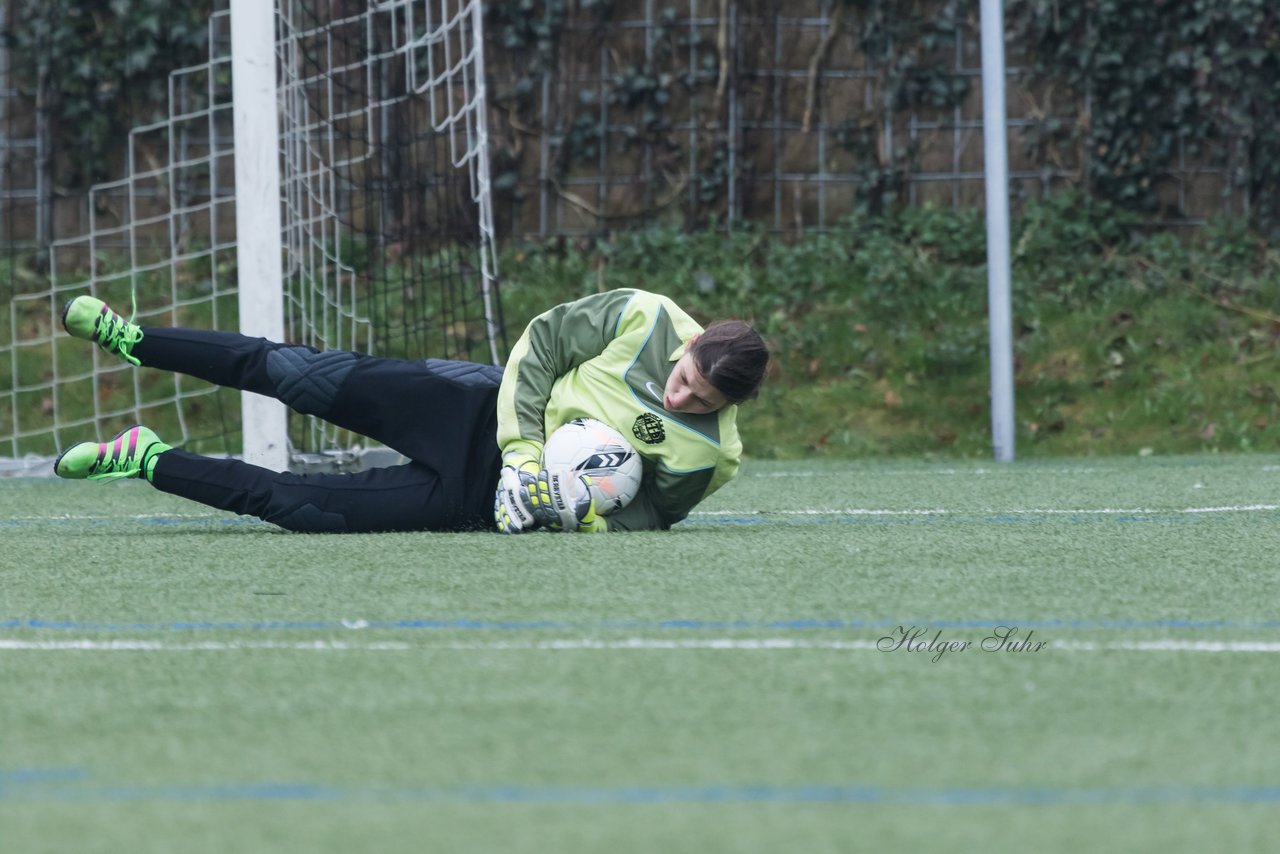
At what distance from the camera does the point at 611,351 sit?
4.08 metres

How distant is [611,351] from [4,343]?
5.45 meters

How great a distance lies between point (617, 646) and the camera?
8.55ft

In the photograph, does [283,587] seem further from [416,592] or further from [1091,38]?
[1091,38]

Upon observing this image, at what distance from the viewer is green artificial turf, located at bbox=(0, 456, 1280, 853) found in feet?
5.71

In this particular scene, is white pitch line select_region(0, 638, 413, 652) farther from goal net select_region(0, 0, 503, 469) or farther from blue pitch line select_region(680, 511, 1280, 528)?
goal net select_region(0, 0, 503, 469)

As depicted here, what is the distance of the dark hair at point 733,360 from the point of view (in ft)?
12.4

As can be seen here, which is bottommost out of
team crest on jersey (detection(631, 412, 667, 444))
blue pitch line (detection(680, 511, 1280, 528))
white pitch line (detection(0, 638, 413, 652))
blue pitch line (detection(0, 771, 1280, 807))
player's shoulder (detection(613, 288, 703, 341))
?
blue pitch line (detection(680, 511, 1280, 528))

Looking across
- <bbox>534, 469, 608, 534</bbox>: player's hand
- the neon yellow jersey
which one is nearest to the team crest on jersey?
the neon yellow jersey

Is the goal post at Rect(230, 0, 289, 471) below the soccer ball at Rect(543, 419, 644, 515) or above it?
above

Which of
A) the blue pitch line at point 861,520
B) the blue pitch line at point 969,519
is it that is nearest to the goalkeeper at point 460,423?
the blue pitch line at point 861,520

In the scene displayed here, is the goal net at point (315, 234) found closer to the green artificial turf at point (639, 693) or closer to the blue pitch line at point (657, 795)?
the green artificial turf at point (639, 693)

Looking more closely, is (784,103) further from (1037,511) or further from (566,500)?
(566,500)

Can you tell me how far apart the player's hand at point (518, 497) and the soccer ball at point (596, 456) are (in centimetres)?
5
